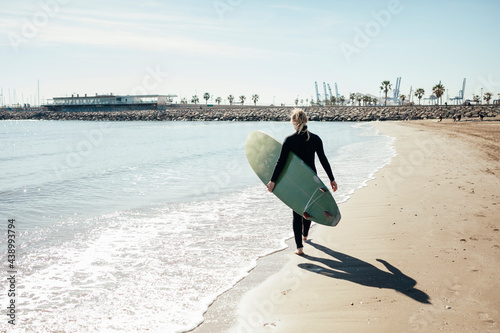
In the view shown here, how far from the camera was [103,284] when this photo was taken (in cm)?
434

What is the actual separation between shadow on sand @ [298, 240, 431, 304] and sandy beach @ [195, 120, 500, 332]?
1 cm

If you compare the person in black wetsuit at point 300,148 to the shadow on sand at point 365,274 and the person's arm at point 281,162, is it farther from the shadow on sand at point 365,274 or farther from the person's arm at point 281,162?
the shadow on sand at point 365,274

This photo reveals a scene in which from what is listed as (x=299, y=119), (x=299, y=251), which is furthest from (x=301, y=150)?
(x=299, y=251)

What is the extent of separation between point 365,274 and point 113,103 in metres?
126

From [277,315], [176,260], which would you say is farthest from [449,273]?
[176,260]

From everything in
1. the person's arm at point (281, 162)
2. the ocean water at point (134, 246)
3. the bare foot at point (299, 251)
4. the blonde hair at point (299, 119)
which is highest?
the blonde hair at point (299, 119)

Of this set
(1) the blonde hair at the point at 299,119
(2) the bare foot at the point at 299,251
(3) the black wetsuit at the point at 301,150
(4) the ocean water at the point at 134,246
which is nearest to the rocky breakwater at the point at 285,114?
(4) the ocean water at the point at 134,246

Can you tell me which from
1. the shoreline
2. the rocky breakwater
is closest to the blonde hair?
the shoreline

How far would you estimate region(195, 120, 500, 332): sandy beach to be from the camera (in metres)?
3.16

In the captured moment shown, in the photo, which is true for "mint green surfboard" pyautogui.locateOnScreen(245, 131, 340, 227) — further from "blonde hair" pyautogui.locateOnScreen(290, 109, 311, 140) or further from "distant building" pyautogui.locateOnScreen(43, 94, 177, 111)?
"distant building" pyautogui.locateOnScreen(43, 94, 177, 111)

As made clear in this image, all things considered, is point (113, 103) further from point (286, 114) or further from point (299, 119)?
point (299, 119)

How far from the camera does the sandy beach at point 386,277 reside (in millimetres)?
3162

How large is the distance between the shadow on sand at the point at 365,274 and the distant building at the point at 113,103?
118620 mm

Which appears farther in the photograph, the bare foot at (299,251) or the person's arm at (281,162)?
the bare foot at (299,251)
